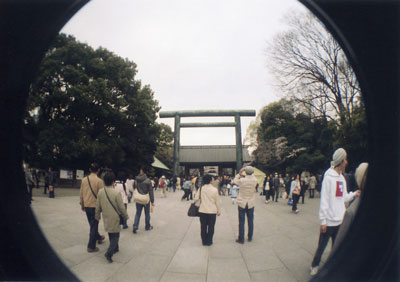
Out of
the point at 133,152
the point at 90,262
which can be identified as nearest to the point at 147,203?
the point at 90,262

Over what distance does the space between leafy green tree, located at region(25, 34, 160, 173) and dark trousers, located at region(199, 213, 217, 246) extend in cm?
375

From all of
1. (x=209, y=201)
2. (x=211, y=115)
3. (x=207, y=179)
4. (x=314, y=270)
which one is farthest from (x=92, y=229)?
(x=211, y=115)

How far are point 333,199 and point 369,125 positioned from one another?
62.4 inches

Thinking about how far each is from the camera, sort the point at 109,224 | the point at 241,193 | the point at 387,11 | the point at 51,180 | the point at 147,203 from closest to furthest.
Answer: the point at 387,11 < the point at 109,224 < the point at 241,193 < the point at 147,203 < the point at 51,180

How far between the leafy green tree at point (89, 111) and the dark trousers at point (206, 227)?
3.75 metres

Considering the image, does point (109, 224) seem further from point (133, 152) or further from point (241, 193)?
point (133, 152)

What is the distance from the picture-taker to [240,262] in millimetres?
3357

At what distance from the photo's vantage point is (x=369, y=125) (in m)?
1.51

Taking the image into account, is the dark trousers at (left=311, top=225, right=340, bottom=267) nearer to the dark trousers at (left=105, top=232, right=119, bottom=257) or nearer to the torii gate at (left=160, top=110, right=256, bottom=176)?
the dark trousers at (left=105, top=232, right=119, bottom=257)

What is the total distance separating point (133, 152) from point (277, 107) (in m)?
21.1

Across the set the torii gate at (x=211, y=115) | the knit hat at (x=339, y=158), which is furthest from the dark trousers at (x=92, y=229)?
the torii gate at (x=211, y=115)

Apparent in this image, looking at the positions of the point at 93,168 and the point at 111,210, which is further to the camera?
the point at 93,168

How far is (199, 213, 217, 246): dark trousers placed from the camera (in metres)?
4.43

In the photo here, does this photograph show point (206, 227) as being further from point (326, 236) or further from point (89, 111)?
point (89, 111)
